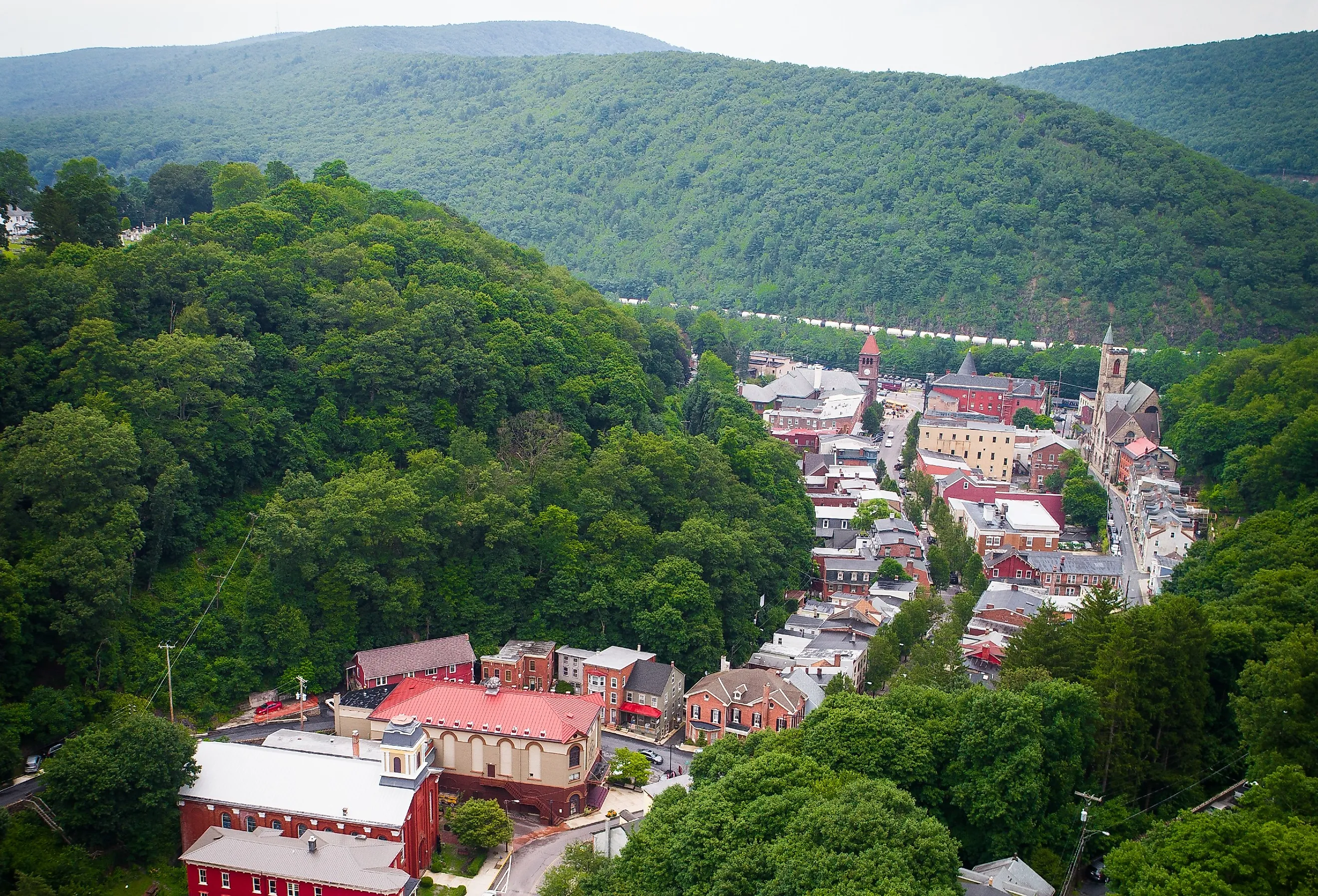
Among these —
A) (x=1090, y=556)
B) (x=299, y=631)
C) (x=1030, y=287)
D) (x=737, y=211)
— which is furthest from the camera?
(x=737, y=211)

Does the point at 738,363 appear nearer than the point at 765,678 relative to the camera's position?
No

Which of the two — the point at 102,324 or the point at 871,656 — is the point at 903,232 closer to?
the point at 871,656

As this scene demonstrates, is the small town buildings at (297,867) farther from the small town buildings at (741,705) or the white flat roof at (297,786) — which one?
the small town buildings at (741,705)

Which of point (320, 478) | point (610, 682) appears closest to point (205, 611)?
point (320, 478)

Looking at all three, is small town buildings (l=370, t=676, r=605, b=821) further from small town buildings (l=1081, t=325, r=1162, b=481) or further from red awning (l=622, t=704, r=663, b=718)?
small town buildings (l=1081, t=325, r=1162, b=481)

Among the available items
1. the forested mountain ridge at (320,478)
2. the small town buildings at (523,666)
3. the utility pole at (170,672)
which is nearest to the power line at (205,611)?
the utility pole at (170,672)

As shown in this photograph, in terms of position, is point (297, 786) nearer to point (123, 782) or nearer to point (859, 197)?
point (123, 782)

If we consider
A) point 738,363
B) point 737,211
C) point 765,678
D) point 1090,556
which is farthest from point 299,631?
point 737,211
